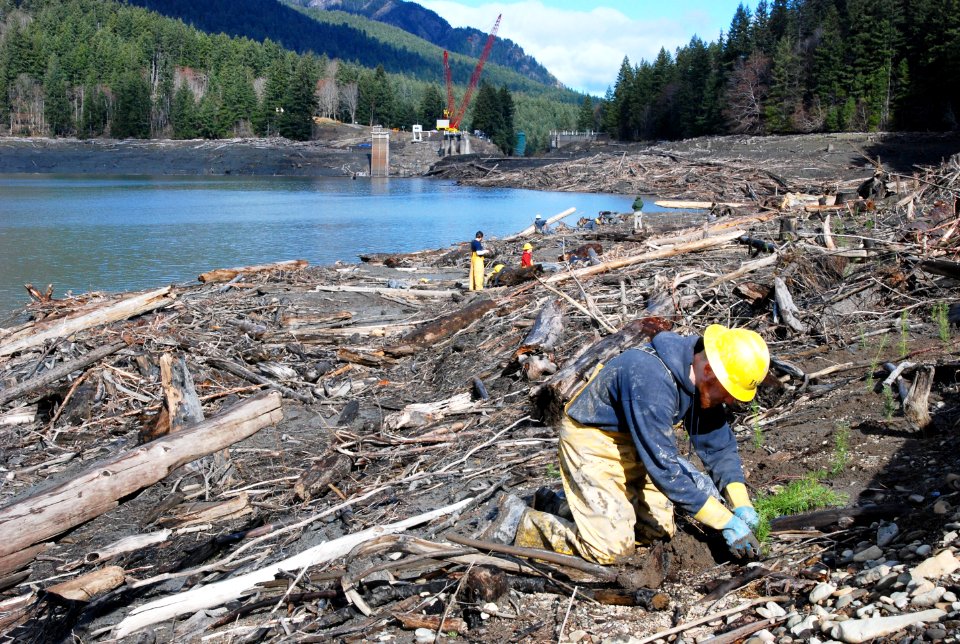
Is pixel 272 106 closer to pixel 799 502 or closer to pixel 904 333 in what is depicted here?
pixel 904 333

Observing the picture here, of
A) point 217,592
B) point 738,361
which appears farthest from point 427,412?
point 738,361

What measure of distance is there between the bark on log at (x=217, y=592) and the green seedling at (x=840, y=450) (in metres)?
3.23

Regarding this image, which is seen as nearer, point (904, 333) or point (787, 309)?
point (904, 333)

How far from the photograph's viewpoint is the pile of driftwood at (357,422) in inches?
187

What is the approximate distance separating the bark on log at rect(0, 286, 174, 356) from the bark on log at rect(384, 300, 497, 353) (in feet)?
16.4

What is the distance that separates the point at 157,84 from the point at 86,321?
11894 centimetres

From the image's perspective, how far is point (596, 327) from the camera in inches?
381

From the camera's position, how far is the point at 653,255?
42.0 feet

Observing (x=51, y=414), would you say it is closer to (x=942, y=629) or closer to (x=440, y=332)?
(x=440, y=332)

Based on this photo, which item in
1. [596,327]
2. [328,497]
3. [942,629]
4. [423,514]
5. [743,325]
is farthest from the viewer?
[596,327]

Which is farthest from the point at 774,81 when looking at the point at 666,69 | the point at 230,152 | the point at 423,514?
the point at 423,514

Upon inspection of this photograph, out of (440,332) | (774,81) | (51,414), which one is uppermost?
(774,81)

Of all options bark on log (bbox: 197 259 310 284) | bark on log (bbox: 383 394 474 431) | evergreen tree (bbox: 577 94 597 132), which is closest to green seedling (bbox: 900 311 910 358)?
bark on log (bbox: 383 394 474 431)

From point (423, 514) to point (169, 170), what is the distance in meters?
92.7
